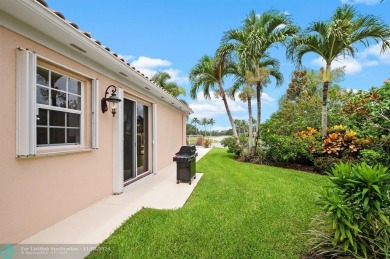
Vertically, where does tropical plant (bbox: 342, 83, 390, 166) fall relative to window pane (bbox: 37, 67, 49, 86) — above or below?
below

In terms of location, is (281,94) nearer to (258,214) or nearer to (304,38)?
(304,38)

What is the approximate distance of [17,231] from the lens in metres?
3.21

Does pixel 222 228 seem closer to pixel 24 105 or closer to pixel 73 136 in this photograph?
pixel 73 136

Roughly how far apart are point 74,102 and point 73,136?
28.2 inches

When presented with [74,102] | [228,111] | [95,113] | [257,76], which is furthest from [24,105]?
[228,111]

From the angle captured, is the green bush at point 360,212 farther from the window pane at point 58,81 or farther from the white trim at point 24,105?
the window pane at point 58,81

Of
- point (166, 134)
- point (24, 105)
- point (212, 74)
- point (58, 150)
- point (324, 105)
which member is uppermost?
point (212, 74)

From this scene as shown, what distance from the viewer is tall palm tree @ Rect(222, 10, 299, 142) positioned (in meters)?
10.9

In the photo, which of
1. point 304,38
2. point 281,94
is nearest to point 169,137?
point 304,38

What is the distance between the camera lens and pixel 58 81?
4.27 metres

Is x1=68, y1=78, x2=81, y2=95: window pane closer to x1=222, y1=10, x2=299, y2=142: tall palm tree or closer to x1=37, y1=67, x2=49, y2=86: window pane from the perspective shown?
x1=37, y1=67, x2=49, y2=86: window pane

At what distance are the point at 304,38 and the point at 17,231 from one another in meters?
11.6

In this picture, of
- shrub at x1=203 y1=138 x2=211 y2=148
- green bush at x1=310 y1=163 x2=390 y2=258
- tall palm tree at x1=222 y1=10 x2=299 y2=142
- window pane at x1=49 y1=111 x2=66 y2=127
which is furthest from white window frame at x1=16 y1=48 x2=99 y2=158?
shrub at x1=203 y1=138 x2=211 y2=148

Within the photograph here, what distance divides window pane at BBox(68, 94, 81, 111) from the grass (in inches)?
101
